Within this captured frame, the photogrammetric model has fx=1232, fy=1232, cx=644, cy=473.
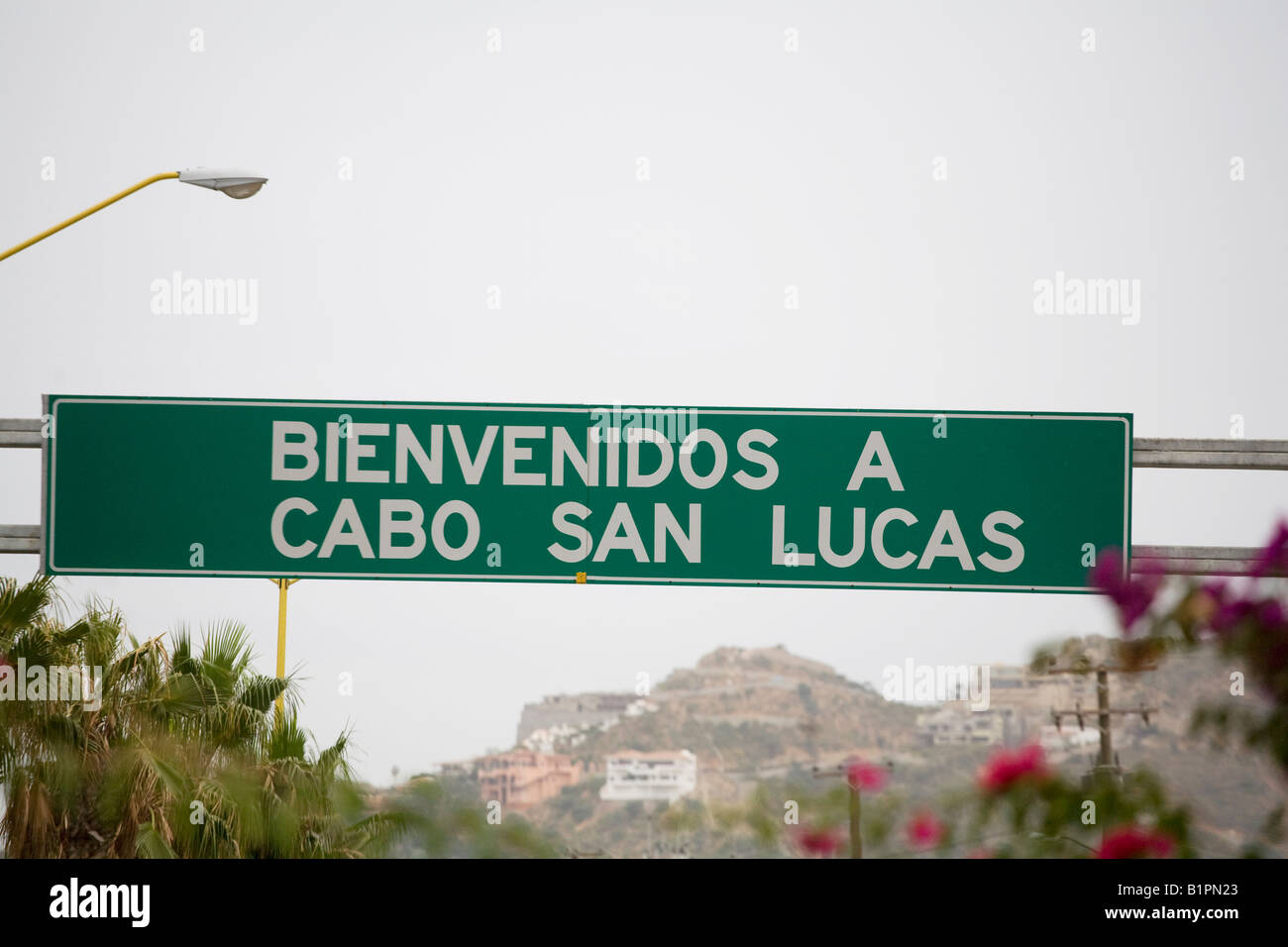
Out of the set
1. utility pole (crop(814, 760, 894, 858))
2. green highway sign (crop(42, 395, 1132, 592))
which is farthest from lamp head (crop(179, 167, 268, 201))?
utility pole (crop(814, 760, 894, 858))

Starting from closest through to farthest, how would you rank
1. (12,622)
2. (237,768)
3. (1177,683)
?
(1177,683) < (12,622) < (237,768)

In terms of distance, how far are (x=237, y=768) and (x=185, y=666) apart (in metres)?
1.41

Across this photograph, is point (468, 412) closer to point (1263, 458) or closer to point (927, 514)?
point (927, 514)

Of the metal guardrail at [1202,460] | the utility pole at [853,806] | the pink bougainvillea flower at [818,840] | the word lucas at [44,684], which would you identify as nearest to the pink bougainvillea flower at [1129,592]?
the utility pole at [853,806]

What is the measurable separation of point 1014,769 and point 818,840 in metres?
2.12

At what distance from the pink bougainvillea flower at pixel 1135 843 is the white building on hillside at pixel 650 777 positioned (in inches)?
145

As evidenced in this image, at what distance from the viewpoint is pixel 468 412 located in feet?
26.9

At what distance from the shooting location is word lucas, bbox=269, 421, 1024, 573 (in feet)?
26.5

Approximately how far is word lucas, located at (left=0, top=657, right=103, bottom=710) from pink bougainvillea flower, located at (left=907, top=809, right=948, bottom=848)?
28.0 ft

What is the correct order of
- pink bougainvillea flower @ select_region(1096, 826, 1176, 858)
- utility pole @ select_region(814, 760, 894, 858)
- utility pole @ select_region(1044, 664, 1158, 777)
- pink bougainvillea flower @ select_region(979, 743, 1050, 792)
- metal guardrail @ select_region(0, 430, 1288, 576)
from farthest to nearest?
1. metal guardrail @ select_region(0, 430, 1288, 576)
2. utility pole @ select_region(814, 760, 894, 858)
3. utility pole @ select_region(1044, 664, 1158, 777)
4. pink bougainvillea flower @ select_region(979, 743, 1050, 792)
5. pink bougainvillea flower @ select_region(1096, 826, 1176, 858)

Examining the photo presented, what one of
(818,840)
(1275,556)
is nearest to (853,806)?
(818,840)

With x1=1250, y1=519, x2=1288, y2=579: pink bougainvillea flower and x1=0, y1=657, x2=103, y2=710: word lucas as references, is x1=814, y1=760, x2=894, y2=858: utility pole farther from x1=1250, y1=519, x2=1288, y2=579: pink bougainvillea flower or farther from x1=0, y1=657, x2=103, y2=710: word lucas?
x1=0, y1=657, x2=103, y2=710: word lucas

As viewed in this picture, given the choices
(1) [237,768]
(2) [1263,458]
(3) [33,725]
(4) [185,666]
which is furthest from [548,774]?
(2) [1263,458]

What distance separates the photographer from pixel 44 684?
35.4 ft
